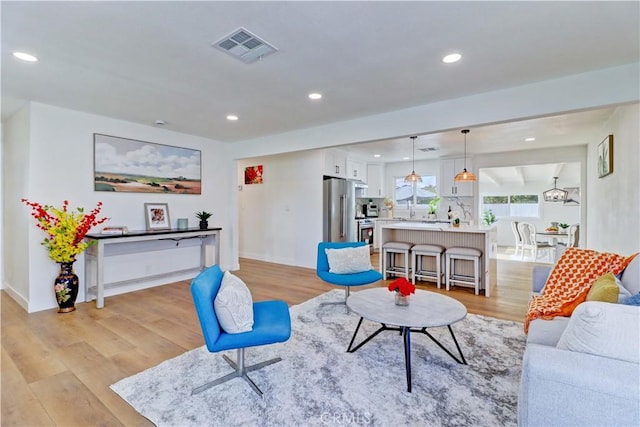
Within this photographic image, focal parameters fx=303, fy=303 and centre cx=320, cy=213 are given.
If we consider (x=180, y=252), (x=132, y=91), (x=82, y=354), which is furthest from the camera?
(x=180, y=252)

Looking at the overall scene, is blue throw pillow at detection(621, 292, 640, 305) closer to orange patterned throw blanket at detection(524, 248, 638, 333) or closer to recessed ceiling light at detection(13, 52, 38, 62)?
orange patterned throw blanket at detection(524, 248, 638, 333)

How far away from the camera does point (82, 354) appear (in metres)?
2.58

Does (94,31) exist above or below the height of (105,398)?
above

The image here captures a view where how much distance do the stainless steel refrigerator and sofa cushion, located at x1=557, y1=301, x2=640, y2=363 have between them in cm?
483

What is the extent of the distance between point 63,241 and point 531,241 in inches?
355

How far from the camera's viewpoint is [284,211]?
6605mm

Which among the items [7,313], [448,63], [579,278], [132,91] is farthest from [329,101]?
[7,313]

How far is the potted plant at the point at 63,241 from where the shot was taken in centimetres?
348

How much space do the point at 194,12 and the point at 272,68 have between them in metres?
0.86

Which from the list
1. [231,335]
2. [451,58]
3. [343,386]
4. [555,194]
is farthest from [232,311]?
[555,194]

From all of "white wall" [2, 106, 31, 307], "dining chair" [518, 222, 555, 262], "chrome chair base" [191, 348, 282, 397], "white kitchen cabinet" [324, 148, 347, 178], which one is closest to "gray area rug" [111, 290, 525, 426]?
"chrome chair base" [191, 348, 282, 397]

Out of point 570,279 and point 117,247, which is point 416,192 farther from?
point 117,247

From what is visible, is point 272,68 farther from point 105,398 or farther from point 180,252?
point 180,252

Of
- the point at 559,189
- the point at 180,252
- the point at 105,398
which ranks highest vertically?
the point at 559,189
